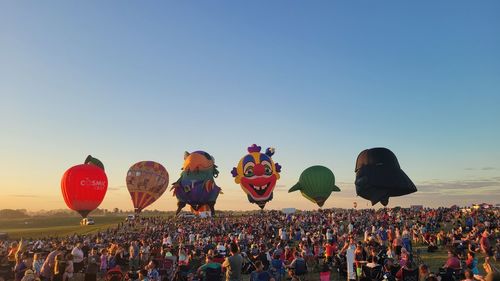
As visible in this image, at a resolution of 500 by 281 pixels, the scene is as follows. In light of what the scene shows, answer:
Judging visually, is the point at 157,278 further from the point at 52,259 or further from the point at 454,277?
the point at 454,277

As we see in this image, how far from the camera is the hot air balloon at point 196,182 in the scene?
48500 millimetres

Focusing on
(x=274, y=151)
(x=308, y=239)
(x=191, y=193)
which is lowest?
(x=308, y=239)

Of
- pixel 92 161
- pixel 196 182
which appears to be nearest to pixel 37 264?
pixel 196 182

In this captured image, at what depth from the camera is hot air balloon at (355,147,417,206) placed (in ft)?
112

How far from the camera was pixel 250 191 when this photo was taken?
160ft

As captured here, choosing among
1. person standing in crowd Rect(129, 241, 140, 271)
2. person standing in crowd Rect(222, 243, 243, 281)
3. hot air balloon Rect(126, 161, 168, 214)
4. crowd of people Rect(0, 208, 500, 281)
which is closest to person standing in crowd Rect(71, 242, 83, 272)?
crowd of people Rect(0, 208, 500, 281)

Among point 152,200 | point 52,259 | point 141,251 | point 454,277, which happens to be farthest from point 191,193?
point 454,277

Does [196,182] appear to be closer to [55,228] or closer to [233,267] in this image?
[55,228]

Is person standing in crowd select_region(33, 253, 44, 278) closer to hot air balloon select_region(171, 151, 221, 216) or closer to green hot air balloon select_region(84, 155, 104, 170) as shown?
hot air balloon select_region(171, 151, 221, 216)

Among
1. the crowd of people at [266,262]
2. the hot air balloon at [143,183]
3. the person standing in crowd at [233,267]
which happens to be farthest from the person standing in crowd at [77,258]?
the hot air balloon at [143,183]

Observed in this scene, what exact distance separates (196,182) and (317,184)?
15.6 meters

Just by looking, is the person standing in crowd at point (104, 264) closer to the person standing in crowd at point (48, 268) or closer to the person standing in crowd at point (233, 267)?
the person standing in crowd at point (48, 268)

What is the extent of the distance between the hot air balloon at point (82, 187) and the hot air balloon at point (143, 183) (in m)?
8.48

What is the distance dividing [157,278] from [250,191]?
38.1 meters
